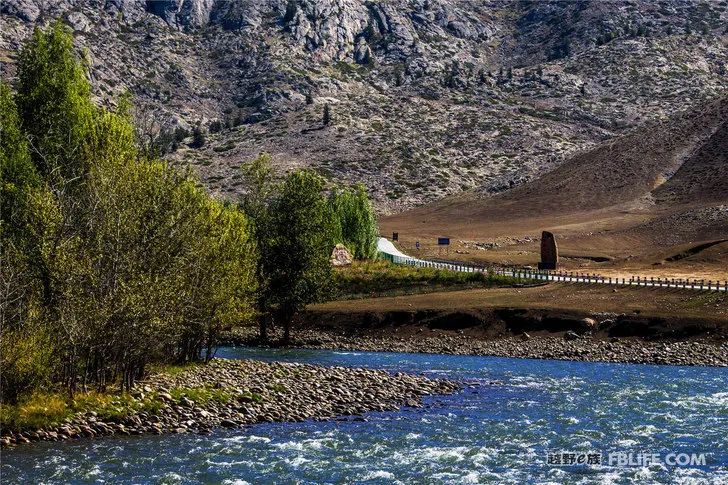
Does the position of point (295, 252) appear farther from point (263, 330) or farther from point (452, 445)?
point (452, 445)

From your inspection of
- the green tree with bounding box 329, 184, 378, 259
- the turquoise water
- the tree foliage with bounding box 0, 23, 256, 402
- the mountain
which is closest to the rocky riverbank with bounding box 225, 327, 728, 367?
the turquoise water

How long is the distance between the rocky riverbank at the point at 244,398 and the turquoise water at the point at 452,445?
34.3 inches

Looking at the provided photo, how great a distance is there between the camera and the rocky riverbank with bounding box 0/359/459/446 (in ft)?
97.9

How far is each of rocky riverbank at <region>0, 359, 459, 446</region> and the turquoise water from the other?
0.87m

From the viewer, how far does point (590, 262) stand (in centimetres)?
10531

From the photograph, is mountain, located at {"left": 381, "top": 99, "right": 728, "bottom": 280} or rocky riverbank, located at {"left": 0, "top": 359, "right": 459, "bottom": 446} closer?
rocky riverbank, located at {"left": 0, "top": 359, "right": 459, "bottom": 446}

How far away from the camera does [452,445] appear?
96.2ft

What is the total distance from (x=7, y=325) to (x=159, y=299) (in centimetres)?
532

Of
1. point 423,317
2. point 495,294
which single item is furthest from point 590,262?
point 423,317

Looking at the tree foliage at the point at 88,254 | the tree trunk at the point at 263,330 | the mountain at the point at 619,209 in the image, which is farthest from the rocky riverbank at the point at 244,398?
the mountain at the point at 619,209

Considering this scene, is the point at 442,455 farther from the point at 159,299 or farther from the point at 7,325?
the point at 7,325

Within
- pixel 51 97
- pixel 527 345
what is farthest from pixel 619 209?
pixel 51 97

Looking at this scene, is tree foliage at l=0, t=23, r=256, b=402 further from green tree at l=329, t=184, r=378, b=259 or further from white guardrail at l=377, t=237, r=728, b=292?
green tree at l=329, t=184, r=378, b=259

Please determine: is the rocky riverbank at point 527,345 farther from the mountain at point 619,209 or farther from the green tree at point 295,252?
the mountain at point 619,209
